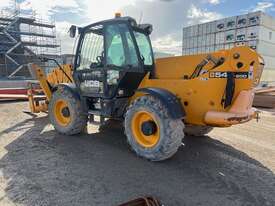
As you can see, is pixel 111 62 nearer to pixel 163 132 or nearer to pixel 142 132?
pixel 142 132

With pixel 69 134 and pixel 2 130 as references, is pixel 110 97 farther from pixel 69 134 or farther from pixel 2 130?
pixel 2 130

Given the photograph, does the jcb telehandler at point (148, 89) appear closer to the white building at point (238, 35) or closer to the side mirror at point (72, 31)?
the side mirror at point (72, 31)

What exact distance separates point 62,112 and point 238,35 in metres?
14.4

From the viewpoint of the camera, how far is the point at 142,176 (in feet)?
11.3

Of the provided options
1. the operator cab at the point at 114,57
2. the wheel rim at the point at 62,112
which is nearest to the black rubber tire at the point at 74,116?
the wheel rim at the point at 62,112

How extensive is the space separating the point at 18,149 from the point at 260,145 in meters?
4.42

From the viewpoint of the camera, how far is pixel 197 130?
17.2 ft

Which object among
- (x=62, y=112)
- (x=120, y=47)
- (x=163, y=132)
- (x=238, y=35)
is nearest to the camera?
(x=163, y=132)

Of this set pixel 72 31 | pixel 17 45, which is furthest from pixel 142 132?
pixel 17 45

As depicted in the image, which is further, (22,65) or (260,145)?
(22,65)

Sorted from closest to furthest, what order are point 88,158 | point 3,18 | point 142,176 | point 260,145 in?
1. point 142,176
2. point 88,158
3. point 260,145
4. point 3,18

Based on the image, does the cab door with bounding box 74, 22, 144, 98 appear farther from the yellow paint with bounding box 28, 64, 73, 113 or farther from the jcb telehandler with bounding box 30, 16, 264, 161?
the yellow paint with bounding box 28, 64, 73, 113

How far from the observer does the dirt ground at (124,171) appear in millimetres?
2926

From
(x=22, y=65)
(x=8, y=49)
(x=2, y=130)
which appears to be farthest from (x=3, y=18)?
(x=2, y=130)
